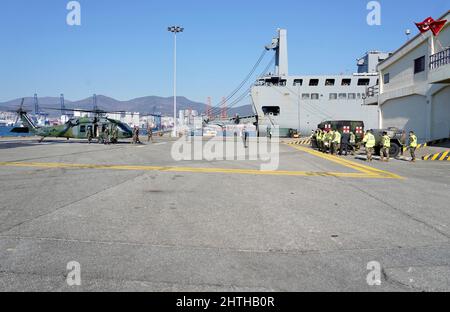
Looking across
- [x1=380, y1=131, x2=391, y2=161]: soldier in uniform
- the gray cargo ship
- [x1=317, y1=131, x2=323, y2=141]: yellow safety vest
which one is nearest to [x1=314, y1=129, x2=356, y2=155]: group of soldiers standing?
[x1=317, y1=131, x2=323, y2=141]: yellow safety vest

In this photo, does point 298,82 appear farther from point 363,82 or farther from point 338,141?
point 338,141

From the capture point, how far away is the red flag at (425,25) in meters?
22.3

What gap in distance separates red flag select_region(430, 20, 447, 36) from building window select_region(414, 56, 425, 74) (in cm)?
279

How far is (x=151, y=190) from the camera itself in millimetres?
8656

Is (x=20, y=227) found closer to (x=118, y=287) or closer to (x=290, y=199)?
(x=118, y=287)

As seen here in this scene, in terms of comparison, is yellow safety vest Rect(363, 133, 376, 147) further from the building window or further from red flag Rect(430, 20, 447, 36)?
the building window

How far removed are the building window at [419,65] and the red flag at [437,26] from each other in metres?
2.79

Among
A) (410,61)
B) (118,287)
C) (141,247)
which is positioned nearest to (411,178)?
(141,247)

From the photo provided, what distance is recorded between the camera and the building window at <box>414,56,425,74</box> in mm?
24500

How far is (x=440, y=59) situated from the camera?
20922mm

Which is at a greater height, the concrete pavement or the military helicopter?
the military helicopter

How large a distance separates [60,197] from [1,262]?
3864 mm

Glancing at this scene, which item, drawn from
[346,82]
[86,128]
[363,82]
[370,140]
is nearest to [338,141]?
[370,140]
